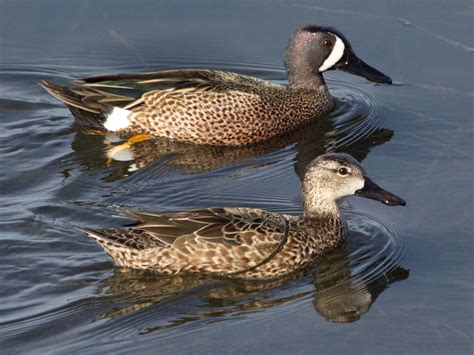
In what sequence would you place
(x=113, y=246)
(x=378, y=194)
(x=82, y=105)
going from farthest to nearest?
(x=82, y=105) → (x=378, y=194) → (x=113, y=246)

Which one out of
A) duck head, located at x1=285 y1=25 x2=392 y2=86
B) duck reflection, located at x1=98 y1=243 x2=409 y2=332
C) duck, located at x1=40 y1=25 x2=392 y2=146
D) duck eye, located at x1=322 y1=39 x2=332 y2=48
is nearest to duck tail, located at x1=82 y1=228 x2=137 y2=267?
duck reflection, located at x1=98 y1=243 x2=409 y2=332

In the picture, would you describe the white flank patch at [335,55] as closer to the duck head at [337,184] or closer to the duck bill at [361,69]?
Result: the duck bill at [361,69]

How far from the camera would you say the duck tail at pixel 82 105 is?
38.1 ft

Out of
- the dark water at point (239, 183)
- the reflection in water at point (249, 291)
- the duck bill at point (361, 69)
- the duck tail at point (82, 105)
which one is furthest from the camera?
the duck bill at point (361, 69)

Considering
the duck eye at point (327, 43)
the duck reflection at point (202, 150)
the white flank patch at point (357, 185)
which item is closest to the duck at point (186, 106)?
the duck reflection at point (202, 150)

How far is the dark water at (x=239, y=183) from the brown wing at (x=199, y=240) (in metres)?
0.17

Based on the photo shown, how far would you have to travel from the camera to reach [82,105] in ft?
38.1

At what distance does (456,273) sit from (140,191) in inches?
111

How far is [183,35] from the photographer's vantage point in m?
13.0

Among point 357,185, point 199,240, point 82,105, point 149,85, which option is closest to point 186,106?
point 149,85

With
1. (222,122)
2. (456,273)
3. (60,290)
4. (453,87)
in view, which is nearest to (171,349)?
(60,290)

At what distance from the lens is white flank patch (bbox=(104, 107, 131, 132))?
11.7 metres

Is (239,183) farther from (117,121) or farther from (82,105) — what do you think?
(82,105)

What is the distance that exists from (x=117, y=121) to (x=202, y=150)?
92 cm
